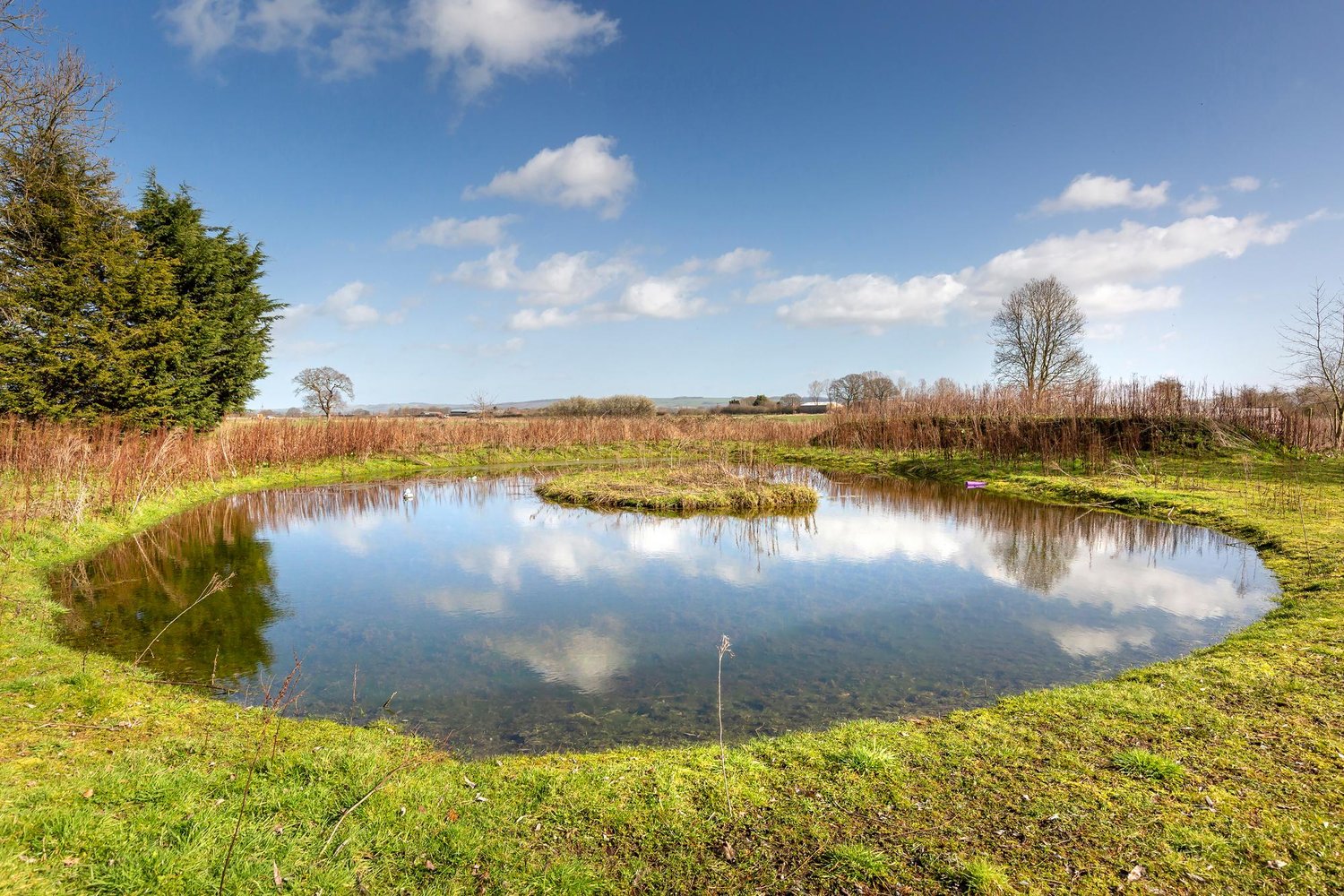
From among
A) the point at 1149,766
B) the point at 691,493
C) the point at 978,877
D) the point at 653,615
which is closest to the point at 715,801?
the point at 978,877

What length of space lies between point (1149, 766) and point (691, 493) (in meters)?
13.4

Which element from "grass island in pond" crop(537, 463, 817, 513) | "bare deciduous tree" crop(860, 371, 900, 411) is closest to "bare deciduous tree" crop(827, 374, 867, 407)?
"bare deciduous tree" crop(860, 371, 900, 411)

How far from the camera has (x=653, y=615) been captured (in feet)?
26.6

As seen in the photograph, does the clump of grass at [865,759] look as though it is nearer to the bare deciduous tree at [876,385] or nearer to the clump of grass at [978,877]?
the clump of grass at [978,877]

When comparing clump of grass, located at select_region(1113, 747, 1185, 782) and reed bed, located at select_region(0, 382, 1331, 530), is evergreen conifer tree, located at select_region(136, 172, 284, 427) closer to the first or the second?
reed bed, located at select_region(0, 382, 1331, 530)

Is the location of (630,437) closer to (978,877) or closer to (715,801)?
(715,801)

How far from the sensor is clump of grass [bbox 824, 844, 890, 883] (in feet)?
10.3

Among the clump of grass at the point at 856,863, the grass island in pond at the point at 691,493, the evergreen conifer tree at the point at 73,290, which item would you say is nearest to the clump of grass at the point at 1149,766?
the clump of grass at the point at 856,863

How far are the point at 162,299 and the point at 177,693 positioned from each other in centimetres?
1929

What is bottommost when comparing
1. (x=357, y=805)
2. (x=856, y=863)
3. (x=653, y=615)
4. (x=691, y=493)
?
(x=653, y=615)

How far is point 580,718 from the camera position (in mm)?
5320

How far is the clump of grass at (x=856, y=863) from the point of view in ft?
10.3

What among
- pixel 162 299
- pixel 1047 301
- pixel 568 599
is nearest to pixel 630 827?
pixel 568 599

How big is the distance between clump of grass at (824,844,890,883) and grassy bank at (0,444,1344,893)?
0.04 ft
